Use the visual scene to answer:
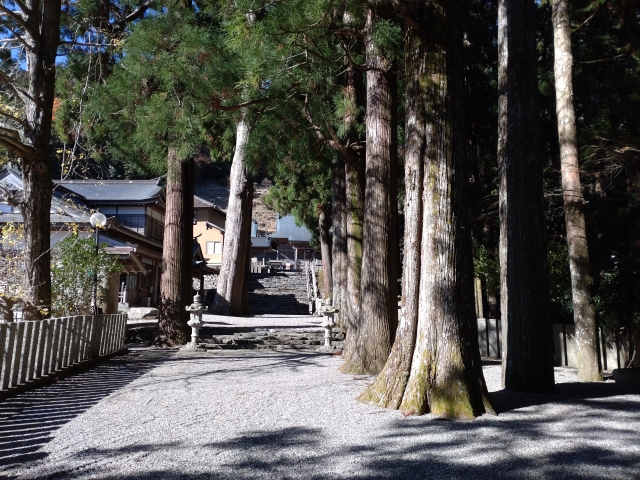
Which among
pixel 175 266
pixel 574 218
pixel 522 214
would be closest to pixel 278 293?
pixel 175 266

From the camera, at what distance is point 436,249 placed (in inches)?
220

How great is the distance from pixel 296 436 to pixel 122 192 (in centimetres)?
2305

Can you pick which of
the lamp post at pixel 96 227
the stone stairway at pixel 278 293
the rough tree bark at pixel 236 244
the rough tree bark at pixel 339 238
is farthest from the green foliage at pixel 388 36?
the stone stairway at pixel 278 293

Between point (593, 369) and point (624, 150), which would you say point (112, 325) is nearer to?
point (593, 369)

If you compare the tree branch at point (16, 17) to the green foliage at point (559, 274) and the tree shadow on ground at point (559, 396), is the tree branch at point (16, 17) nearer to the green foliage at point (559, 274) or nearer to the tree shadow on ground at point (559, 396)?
the tree shadow on ground at point (559, 396)

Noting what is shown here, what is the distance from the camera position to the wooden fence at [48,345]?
6387 mm

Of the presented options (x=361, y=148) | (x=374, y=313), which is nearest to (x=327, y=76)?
(x=361, y=148)

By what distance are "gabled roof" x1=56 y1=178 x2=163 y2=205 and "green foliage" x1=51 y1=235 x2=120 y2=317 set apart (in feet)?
41.6

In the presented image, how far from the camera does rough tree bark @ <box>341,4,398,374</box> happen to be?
8422 millimetres

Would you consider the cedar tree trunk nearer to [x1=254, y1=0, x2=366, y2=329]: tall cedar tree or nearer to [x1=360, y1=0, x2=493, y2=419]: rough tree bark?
[x1=254, y1=0, x2=366, y2=329]: tall cedar tree

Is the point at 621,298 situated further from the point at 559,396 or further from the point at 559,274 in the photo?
the point at 559,274

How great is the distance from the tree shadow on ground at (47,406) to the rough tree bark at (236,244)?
13376 mm

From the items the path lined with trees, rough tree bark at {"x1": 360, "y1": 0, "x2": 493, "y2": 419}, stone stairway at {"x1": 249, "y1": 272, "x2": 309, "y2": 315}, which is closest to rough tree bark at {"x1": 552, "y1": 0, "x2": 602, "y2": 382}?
the path lined with trees

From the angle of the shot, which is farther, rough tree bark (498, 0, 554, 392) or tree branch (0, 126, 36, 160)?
tree branch (0, 126, 36, 160)
